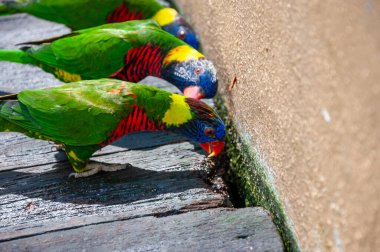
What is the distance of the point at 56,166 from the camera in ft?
7.74

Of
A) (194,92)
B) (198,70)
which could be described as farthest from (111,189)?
(198,70)

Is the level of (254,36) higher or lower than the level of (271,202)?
higher

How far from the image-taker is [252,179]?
2100 mm

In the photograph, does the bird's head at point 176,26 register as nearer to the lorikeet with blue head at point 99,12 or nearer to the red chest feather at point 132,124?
the lorikeet with blue head at point 99,12

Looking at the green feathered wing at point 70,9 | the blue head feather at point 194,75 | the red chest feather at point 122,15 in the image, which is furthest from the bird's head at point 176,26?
the blue head feather at point 194,75

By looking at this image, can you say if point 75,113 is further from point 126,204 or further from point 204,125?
point 204,125

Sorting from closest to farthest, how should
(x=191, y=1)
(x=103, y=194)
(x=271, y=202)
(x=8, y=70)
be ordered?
(x=271, y=202) < (x=103, y=194) < (x=8, y=70) < (x=191, y=1)

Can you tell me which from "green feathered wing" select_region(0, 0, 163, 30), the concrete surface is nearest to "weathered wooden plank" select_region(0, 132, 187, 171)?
the concrete surface

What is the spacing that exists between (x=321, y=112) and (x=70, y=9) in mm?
2425

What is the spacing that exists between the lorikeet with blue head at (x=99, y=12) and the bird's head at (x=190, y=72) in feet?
1.38

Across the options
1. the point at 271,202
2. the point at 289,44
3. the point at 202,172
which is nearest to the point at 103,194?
the point at 202,172

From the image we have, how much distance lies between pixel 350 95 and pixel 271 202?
2.60 feet

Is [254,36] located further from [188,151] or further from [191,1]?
[191,1]

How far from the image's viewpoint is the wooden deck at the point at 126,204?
174 cm
